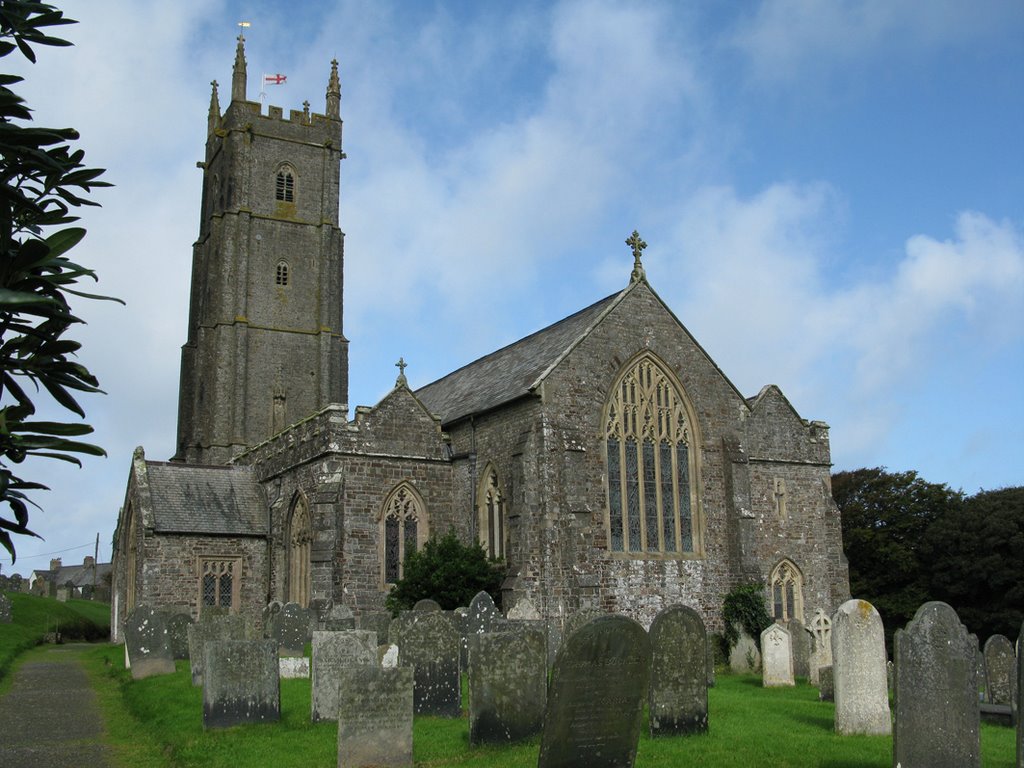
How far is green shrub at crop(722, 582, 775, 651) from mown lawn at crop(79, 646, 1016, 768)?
8.05 m

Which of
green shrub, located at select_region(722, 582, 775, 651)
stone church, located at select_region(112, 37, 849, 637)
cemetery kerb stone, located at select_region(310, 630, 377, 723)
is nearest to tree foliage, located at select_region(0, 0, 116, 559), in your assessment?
cemetery kerb stone, located at select_region(310, 630, 377, 723)

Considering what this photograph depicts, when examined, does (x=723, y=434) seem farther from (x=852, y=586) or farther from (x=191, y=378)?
(x=191, y=378)

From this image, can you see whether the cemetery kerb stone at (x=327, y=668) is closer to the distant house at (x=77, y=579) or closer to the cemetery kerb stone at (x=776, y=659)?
the cemetery kerb stone at (x=776, y=659)

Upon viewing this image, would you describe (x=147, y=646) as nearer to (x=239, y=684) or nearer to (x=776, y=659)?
(x=239, y=684)

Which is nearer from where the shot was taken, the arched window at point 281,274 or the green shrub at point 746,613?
the green shrub at point 746,613

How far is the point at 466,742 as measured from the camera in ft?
38.9

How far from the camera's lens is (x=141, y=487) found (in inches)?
1190

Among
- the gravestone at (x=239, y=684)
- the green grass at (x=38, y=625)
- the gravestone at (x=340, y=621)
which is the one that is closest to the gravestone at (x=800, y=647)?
the gravestone at (x=340, y=621)

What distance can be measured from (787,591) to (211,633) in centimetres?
1716

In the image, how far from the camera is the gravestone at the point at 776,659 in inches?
752

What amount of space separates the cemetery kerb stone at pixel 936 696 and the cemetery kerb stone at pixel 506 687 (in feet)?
13.6

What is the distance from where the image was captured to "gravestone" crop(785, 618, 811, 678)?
2070cm

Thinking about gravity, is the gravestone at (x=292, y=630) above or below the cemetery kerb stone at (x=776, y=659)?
above

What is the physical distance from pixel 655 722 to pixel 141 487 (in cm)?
2254
